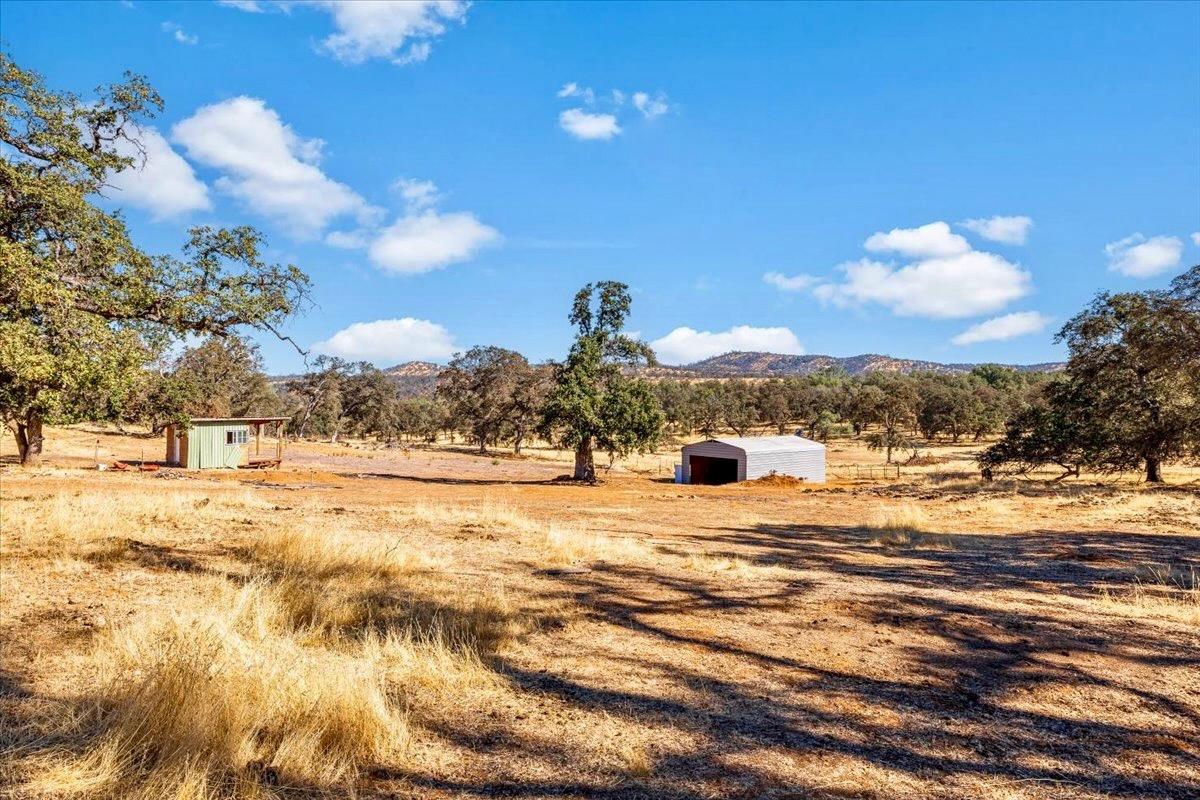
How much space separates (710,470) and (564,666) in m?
37.4

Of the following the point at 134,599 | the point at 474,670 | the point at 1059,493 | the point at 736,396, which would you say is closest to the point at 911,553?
the point at 474,670

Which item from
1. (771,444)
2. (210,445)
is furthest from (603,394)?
(210,445)

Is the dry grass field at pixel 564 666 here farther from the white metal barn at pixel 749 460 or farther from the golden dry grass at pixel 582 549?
the white metal barn at pixel 749 460

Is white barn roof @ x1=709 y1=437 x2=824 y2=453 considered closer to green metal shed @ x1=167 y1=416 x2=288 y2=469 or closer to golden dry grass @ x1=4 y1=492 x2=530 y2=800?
green metal shed @ x1=167 y1=416 x2=288 y2=469

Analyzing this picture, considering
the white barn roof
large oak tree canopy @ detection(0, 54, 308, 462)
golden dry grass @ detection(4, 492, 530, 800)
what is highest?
large oak tree canopy @ detection(0, 54, 308, 462)

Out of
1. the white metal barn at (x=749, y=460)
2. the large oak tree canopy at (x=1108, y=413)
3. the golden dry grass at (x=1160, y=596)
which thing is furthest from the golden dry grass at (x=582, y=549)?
the white metal barn at (x=749, y=460)

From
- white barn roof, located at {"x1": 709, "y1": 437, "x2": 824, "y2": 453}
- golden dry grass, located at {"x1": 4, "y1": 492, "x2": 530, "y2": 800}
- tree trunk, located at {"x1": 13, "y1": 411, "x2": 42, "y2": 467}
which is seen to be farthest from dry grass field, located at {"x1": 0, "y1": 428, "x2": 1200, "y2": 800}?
white barn roof, located at {"x1": 709, "y1": 437, "x2": 824, "y2": 453}

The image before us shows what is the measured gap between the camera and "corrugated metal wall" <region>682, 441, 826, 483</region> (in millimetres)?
40281

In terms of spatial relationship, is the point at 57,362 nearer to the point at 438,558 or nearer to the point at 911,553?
the point at 438,558

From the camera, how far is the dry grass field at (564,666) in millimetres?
3986

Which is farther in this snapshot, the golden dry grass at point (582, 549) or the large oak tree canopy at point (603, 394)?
the large oak tree canopy at point (603, 394)

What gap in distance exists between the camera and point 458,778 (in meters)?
3.94

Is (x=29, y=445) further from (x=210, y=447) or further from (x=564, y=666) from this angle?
(x=564, y=666)

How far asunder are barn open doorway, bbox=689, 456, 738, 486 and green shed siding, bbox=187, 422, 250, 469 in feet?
90.6
